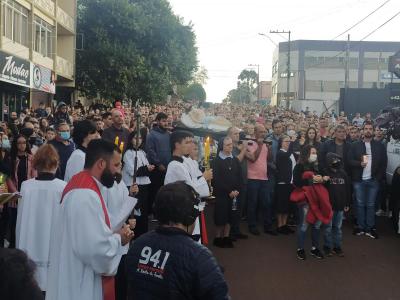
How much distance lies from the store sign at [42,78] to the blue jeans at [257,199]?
15582 millimetres

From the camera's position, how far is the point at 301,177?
803 centimetres

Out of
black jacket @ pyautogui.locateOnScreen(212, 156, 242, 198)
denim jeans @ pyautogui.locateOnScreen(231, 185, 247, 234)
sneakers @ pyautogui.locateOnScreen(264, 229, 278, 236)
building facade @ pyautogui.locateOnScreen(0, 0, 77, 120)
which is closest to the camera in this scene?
black jacket @ pyautogui.locateOnScreen(212, 156, 242, 198)

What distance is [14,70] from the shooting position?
20219 mm

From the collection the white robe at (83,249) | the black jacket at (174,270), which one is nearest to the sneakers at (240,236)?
the white robe at (83,249)

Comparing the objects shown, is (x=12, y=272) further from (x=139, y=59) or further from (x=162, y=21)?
(x=162, y=21)

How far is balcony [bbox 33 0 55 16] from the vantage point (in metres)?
24.7

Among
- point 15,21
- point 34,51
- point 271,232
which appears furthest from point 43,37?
point 271,232

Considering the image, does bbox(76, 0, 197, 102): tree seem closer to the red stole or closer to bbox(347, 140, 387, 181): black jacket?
bbox(347, 140, 387, 181): black jacket

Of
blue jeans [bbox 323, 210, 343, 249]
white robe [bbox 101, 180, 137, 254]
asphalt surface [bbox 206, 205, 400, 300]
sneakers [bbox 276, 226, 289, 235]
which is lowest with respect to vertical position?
asphalt surface [bbox 206, 205, 400, 300]

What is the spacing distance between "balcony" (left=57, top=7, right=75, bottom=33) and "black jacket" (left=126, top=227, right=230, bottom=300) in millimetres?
27144

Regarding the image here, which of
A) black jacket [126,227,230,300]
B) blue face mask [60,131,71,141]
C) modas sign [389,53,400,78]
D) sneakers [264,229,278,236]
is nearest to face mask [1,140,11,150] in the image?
blue face mask [60,131,71,141]

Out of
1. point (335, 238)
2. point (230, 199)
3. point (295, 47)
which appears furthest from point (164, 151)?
point (295, 47)

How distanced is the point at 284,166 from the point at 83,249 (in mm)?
6717

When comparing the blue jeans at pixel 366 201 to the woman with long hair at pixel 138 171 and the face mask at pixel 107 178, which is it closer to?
the woman with long hair at pixel 138 171
